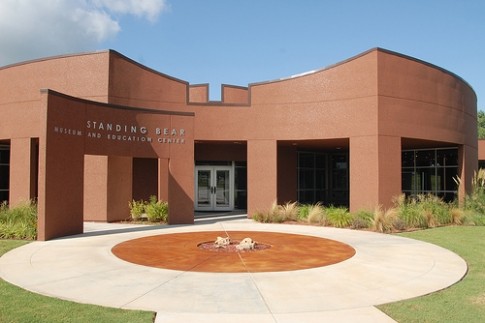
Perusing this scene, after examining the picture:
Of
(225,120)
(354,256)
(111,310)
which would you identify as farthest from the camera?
(225,120)

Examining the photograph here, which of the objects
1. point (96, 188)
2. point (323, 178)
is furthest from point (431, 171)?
point (96, 188)

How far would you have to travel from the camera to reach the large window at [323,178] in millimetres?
27484

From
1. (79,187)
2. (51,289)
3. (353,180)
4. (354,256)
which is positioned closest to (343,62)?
(353,180)

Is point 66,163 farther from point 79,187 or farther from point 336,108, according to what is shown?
point 336,108

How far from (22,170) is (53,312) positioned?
52.0 feet

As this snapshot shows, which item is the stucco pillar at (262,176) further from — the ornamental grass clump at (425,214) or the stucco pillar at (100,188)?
the stucco pillar at (100,188)

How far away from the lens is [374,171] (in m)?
18.7

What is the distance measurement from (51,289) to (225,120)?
50.8ft

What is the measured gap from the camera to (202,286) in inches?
301

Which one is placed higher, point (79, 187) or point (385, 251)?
point (79, 187)

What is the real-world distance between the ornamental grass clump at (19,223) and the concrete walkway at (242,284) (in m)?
1.93

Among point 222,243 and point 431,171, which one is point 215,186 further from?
point 222,243

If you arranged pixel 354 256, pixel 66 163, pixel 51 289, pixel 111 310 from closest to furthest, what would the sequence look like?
pixel 111 310 → pixel 51 289 → pixel 354 256 → pixel 66 163

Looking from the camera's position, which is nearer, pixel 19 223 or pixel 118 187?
pixel 19 223
